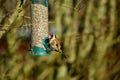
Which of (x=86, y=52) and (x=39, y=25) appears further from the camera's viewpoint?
(x=86, y=52)

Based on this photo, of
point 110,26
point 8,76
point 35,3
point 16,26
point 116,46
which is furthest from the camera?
point 116,46

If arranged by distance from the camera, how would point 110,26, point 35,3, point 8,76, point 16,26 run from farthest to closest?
1. point 110,26
2. point 8,76
3. point 16,26
4. point 35,3

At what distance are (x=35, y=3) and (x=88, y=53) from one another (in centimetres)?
90

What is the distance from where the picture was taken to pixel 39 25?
1028 millimetres

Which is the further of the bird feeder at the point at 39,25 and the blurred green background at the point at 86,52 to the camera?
the blurred green background at the point at 86,52

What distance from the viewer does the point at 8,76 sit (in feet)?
4.86

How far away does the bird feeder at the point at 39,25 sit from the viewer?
998 mm

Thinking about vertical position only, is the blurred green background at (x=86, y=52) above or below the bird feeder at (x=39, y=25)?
below

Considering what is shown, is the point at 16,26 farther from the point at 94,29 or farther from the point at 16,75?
the point at 94,29

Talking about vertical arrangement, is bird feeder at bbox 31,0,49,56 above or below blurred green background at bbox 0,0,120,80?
above

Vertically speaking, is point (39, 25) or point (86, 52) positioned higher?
point (39, 25)

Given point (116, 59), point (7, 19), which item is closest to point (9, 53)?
point (7, 19)

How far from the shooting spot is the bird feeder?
100 centimetres

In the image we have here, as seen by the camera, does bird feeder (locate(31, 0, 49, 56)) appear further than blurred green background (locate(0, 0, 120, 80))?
No
